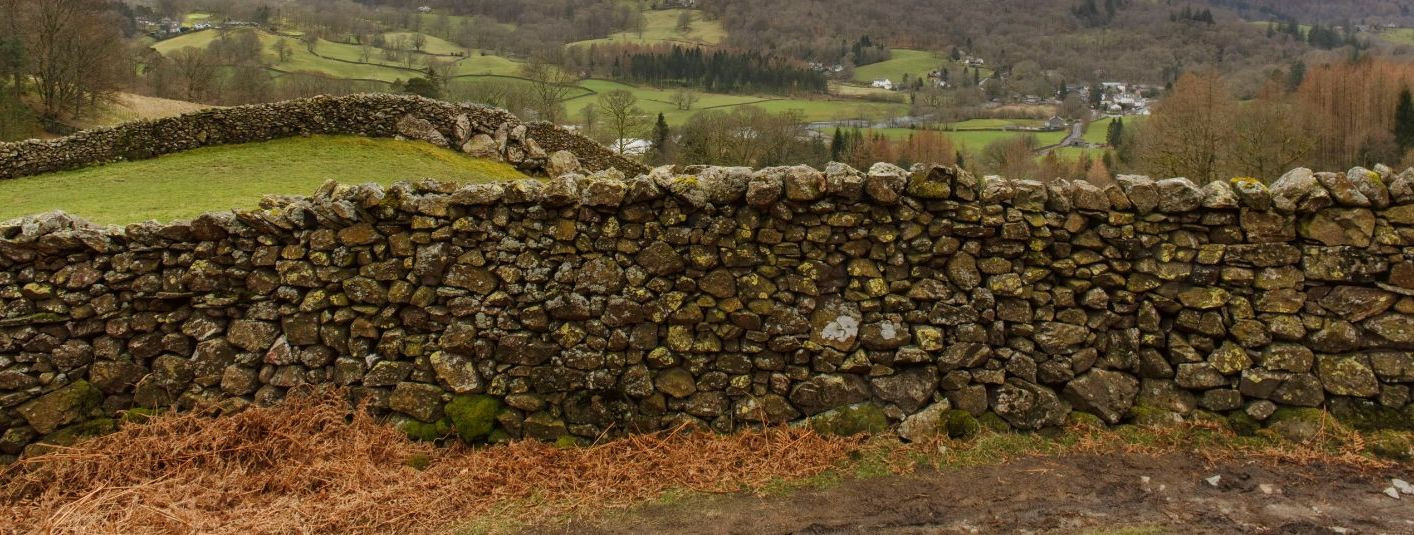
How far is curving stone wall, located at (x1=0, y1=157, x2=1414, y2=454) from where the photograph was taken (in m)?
6.96

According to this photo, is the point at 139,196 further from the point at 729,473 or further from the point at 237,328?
the point at 729,473

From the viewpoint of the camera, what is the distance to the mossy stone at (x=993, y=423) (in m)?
7.12

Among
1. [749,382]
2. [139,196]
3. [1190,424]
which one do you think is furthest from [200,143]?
[1190,424]

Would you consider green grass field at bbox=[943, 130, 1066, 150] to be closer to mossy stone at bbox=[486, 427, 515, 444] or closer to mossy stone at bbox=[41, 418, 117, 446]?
mossy stone at bbox=[486, 427, 515, 444]

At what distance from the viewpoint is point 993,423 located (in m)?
7.14

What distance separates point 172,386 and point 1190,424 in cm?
966

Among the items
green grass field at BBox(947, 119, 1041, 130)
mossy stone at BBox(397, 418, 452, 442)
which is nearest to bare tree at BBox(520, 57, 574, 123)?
mossy stone at BBox(397, 418, 452, 442)

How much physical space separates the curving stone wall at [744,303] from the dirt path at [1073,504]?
2.53 feet

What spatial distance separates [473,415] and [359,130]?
55.6 ft

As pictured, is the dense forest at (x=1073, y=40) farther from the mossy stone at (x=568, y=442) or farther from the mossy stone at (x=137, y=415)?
the mossy stone at (x=137, y=415)

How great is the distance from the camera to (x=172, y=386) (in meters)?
7.19

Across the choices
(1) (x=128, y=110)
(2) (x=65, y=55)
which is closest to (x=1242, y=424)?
(2) (x=65, y=55)

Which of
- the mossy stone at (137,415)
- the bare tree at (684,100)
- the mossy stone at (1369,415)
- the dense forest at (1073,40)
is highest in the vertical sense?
the dense forest at (1073,40)

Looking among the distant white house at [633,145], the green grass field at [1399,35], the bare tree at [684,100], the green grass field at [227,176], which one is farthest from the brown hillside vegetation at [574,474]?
the green grass field at [1399,35]
